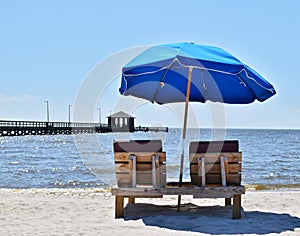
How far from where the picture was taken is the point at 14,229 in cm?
557

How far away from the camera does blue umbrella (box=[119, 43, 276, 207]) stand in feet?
18.7

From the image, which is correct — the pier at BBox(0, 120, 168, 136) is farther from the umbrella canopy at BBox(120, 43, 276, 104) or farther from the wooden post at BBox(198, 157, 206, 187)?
the wooden post at BBox(198, 157, 206, 187)

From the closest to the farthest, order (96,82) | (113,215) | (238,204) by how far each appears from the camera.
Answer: (238,204) → (113,215) → (96,82)

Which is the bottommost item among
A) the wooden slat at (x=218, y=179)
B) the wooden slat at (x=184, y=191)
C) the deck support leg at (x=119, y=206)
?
the deck support leg at (x=119, y=206)

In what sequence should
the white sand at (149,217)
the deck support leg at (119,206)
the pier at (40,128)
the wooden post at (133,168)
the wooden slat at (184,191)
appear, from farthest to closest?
1. the pier at (40,128)
2. the deck support leg at (119,206)
3. the wooden post at (133,168)
4. the wooden slat at (184,191)
5. the white sand at (149,217)

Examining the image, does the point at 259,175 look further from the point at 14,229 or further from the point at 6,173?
the point at 14,229

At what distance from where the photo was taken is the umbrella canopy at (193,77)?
5.68m

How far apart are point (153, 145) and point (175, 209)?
1343mm

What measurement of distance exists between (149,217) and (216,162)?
1167 mm

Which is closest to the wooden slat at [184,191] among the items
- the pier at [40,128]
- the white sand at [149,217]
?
the white sand at [149,217]

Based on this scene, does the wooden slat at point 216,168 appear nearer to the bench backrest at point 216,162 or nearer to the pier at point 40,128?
the bench backrest at point 216,162

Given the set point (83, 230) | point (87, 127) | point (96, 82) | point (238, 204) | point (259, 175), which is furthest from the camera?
point (87, 127)

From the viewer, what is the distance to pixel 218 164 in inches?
242

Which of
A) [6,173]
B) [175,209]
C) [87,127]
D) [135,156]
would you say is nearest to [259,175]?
[6,173]
